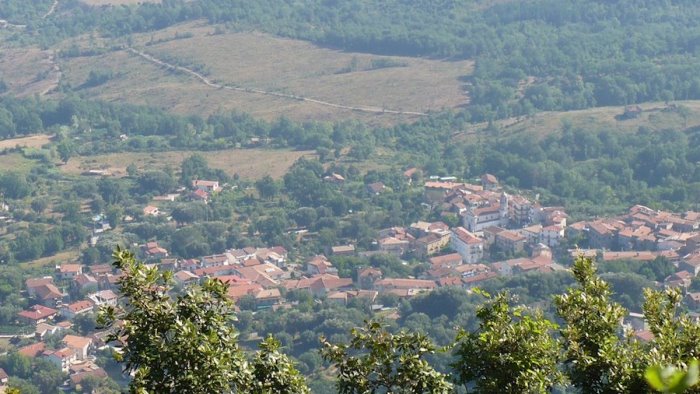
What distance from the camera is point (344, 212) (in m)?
42.4

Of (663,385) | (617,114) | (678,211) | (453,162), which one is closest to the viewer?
(663,385)

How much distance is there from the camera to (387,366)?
9.09 metres

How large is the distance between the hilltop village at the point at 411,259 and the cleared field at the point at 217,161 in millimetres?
5376

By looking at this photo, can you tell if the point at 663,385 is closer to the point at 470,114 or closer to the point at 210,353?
the point at 210,353

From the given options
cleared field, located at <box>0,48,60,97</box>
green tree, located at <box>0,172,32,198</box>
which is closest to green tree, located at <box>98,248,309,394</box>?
green tree, located at <box>0,172,32,198</box>

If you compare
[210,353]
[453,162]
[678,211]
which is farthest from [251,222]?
[210,353]

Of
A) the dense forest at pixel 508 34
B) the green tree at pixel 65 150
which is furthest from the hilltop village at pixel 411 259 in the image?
the dense forest at pixel 508 34

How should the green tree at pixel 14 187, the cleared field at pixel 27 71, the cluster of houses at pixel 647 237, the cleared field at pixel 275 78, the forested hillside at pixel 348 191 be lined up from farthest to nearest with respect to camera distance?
the cleared field at pixel 27 71 → the cleared field at pixel 275 78 → the green tree at pixel 14 187 → the cluster of houses at pixel 647 237 → the forested hillside at pixel 348 191

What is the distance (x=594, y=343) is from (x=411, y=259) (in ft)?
94.9

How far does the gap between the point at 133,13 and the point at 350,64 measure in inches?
766

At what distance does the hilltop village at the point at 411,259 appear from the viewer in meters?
32.8

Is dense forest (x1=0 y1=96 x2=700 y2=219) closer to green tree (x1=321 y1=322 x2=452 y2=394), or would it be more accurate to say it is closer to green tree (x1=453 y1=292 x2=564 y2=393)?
green tree (x1=321 y1=322 x2=452 y2=394)

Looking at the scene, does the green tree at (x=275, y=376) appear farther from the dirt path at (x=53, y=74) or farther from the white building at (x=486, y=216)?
the dirt path at (x=53, y=74)

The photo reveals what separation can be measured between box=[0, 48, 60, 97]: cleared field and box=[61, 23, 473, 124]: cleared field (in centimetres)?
108
